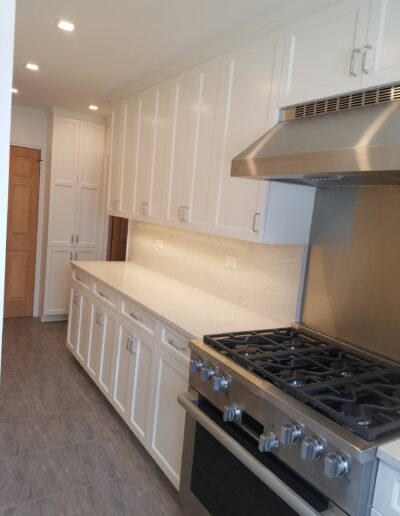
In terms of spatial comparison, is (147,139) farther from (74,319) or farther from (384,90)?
(384,90)

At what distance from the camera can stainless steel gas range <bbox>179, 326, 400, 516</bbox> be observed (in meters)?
1.14

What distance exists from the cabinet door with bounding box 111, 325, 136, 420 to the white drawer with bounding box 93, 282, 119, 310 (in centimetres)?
20

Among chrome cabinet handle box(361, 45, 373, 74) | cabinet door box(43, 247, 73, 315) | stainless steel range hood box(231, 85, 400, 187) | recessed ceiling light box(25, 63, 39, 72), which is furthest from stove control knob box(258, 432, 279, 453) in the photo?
cabinet door box(43, 247, 73, 315)

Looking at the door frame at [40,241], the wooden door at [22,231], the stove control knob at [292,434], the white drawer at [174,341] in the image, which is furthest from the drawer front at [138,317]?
the wooden door at [22,231]

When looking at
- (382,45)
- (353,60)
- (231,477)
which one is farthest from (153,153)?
(231,477)

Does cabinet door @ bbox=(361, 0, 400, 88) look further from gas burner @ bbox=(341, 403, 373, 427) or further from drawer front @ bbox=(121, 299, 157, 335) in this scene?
drawer front @ bbox=(121, 299, 157, 335)

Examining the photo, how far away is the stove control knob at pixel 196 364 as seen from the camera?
1.73 meters

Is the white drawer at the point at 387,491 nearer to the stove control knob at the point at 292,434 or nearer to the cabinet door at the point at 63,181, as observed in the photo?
the stove control knob at the point at 292,434

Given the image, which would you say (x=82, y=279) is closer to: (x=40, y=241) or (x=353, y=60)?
(x=40, y=241)

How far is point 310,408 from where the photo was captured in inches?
49.8

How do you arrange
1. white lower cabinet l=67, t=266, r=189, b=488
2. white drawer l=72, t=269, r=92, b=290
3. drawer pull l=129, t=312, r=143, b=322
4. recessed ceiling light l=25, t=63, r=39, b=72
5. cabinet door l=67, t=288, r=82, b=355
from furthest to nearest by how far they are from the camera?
cabinet door l=67, t=288, r=82, b=355 < white drawer l=72, t=269, r=92, b=290 < recessed ceiling light l=25, t=63, r=39, b=72 < drawer pull l=129, t=312, r=143, b=322 < white lower cabinet l=67, t=266, r=189, b=488

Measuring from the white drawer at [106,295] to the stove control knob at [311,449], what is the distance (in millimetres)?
1827

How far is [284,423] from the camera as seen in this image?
4.30ft

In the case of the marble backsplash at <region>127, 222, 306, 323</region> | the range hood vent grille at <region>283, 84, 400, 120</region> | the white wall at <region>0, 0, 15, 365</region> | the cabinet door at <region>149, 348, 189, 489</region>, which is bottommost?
the cabinet door at <region>149, 348, 189, 489</region>
